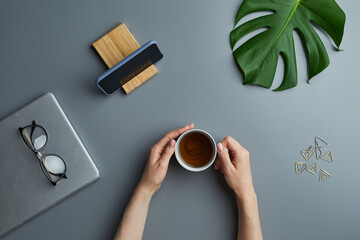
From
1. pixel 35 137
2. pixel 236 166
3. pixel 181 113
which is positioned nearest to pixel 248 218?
pixel 236 166

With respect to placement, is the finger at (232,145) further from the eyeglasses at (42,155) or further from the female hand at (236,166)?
the eyeglasses at (42,155)

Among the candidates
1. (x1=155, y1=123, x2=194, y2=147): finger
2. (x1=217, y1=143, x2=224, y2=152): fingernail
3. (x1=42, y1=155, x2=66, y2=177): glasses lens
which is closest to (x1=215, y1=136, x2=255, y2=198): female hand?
(x1=217, y1=143, x2=224, y2=152): fingernail

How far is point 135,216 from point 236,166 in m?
0.38

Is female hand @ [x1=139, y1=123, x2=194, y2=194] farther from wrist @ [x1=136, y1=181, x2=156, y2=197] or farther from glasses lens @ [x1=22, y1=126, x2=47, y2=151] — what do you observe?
glasses lens @ [x1=22, y1=126, x2=47, y2=151]

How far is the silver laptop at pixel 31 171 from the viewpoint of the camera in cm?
91

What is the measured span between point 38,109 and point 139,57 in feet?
1.30

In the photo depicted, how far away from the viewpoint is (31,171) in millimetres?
912

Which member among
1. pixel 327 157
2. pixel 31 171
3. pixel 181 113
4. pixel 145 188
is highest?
pixel 31 171

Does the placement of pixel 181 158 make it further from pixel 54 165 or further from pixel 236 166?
pixel 54 165

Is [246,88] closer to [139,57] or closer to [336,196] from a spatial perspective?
[139,57]

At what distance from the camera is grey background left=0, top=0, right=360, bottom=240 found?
3.12 feet

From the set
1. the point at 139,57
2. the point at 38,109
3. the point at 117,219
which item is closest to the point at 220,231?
the point at 117,219

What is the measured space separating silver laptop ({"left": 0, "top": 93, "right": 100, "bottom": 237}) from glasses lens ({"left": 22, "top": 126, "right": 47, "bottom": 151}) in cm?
2

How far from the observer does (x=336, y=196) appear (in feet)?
3.26
